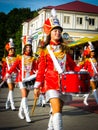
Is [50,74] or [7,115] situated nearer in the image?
[50,74]

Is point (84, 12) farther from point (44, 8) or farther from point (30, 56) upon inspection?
point (30, 56)

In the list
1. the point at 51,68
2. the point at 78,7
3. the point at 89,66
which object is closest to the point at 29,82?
the point at 51,68

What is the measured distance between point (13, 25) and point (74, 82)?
96087 millimetres

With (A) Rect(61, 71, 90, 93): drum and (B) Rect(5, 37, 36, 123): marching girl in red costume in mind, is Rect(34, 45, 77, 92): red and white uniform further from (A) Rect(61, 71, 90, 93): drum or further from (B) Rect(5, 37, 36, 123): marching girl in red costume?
(B) Rect(5, 37, 36, 123): marching girl in red costume

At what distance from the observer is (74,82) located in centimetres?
618

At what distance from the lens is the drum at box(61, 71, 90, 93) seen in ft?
20.3

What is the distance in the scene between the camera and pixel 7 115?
10.8m

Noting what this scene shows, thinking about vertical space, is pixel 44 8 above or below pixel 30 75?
above

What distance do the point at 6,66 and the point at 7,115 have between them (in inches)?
96.6

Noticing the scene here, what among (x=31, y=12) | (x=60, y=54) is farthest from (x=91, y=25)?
(x=60, y=54)

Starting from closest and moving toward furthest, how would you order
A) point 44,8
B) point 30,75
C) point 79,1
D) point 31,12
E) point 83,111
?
point 30,75 → point 83,111 → point 44,8 → point 79,1 → point 31,12

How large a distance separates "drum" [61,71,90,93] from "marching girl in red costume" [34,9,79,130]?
0.49 feet

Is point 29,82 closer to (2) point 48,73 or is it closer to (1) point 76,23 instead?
(2) point 48,73

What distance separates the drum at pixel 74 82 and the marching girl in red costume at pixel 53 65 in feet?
0.49
